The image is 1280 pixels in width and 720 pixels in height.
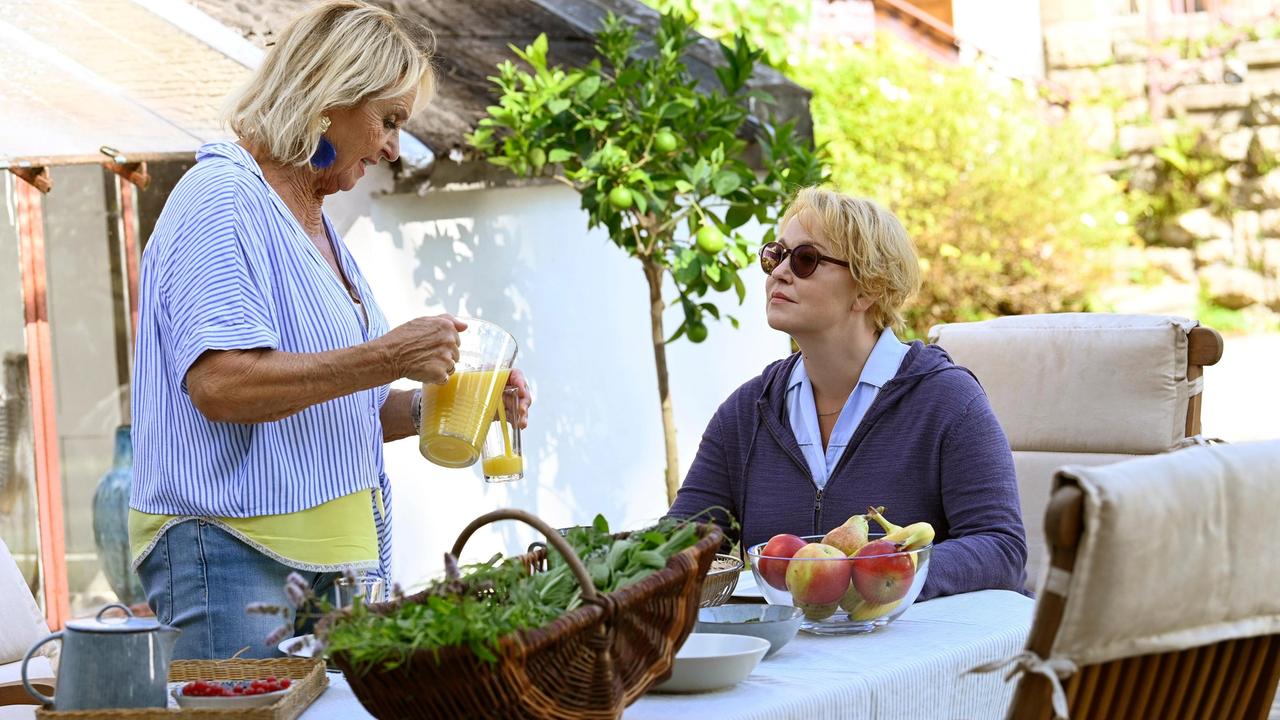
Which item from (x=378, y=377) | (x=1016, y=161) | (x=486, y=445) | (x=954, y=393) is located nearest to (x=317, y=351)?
(x=378, y=377)

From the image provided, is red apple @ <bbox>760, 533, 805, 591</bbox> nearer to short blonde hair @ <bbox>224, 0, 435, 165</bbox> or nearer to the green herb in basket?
the green herb in basket

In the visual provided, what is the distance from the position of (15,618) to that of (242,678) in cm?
116

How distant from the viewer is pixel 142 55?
13.6 ft

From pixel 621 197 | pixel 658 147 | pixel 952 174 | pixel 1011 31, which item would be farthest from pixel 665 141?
pixel 1011 31

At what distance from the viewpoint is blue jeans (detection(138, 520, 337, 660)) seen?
218 centimetres

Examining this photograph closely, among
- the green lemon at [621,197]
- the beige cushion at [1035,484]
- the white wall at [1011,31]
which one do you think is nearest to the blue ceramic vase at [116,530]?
the green lemon at [621,197]

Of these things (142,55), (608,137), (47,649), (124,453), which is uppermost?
(142,55)

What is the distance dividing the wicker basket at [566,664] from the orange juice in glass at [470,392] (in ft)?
2.33

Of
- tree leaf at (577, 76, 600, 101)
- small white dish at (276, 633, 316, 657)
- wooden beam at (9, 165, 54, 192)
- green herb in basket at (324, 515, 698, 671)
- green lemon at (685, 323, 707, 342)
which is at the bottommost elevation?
small white dish at (276, 633, 316, 657)

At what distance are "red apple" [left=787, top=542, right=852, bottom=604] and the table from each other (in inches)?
2.4

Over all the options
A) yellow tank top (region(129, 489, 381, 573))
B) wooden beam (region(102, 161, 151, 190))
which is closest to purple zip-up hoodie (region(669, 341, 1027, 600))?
yellow tank top (region(129, 489, 381, 573))

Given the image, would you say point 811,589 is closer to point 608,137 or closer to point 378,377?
point 378,377

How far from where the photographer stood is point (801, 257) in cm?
284

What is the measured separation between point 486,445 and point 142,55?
2.28 metres
